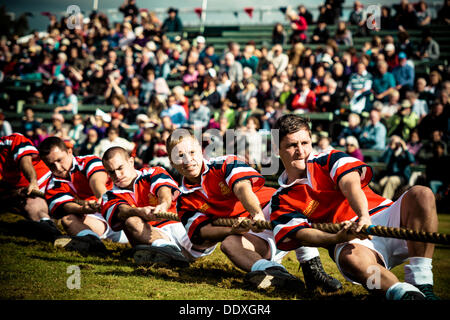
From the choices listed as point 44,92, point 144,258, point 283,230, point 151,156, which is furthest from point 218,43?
point 283,230

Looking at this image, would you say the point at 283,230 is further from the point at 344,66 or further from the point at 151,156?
the point at 344,66

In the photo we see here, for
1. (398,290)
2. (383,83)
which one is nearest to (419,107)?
(383,83)

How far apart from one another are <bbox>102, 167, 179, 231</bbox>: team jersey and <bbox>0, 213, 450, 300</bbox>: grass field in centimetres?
45

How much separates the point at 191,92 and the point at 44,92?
5.48 metres

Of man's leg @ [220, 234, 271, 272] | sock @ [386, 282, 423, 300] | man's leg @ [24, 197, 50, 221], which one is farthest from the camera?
man's leg @ [24, 197, 50, 221]

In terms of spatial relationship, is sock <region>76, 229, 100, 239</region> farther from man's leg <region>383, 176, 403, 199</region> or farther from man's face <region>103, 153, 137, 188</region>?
man's leg <region>383, 176, 403, 199</region>

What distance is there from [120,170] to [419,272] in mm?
3031

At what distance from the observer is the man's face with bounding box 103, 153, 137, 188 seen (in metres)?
4.75

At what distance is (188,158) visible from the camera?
12.6ft

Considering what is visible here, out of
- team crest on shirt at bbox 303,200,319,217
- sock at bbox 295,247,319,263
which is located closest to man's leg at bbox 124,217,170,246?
sock at bbox 295,247,319,263

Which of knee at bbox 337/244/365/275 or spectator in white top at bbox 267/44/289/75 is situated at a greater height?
spectator in white top at bbox 267/44/289/75

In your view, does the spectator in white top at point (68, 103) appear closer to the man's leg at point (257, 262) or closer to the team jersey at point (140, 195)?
the team jersey at point (140, 195)

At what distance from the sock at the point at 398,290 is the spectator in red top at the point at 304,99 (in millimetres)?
7222

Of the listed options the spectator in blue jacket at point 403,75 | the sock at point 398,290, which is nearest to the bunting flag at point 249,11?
the spectator in blue jacket at point 403,75
